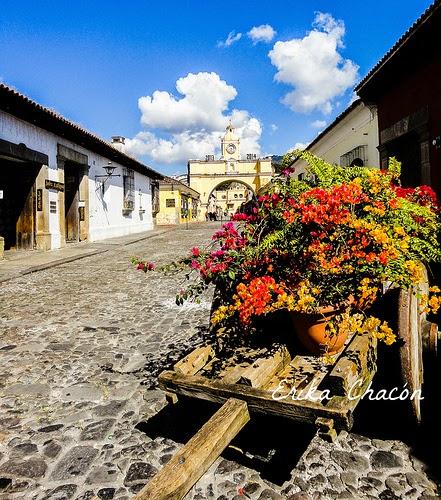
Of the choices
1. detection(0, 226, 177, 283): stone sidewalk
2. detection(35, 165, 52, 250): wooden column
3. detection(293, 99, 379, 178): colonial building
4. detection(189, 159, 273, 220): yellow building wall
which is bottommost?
detection(0, 226, 177, 283): stone sidewalk

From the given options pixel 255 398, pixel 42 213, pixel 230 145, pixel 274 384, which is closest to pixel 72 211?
pixel 42 213

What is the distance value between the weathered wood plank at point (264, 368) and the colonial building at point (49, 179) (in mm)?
10074

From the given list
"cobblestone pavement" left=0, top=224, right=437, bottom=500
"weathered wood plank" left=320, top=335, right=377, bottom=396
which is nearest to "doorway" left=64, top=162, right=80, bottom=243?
"cobblestone pavement" left=0, top=224, right=437, bottom=500

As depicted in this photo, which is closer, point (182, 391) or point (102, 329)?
point (182, 391)

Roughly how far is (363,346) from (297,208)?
0.99m

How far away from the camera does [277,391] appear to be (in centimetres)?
187

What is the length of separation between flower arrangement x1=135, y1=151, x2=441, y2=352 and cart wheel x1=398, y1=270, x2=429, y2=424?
9 centimetres

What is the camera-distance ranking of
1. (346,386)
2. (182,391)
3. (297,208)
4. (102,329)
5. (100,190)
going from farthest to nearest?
(100,190), (102,329), (297,208), (182,391), (346,386)

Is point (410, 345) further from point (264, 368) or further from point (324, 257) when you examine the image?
point (264, 368)

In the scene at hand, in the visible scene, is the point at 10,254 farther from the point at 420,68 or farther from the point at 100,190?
the point at 420,68

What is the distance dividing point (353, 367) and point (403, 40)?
24.2 feet

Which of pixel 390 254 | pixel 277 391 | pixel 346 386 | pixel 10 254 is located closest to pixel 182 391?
pixel 277 391

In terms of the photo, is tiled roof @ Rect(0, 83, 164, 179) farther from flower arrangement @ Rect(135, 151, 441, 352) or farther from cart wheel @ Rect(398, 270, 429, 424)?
cart wheel @ Rect(398, 270, 429, 424)

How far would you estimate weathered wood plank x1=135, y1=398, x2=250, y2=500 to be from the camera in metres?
1.20
